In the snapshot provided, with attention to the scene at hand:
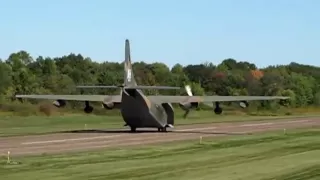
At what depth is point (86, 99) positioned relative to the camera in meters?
61.4

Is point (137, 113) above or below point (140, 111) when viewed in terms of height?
below

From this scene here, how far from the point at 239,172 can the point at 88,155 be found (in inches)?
392

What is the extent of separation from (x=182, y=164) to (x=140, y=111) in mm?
29589

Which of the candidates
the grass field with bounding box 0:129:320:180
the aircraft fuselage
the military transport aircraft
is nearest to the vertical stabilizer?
the military transport aircraft

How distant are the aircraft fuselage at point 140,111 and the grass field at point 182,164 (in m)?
16.6

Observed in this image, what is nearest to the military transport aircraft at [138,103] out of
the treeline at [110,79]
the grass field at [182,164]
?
the grass field at [182,164]

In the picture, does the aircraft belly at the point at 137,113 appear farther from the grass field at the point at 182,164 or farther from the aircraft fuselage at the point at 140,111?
the grass field at the point at 182,164

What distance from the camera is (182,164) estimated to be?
94.9 ft

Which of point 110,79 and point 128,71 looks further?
point 110,79

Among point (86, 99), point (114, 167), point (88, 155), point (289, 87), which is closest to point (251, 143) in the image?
point (88, 155)

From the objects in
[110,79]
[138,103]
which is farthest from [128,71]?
[110,79]

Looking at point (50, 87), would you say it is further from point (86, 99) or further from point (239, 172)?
point (239, 172)

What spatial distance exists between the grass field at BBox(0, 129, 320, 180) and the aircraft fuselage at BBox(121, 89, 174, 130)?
16601mm

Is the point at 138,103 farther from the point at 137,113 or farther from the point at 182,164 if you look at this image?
the point at 182,164
